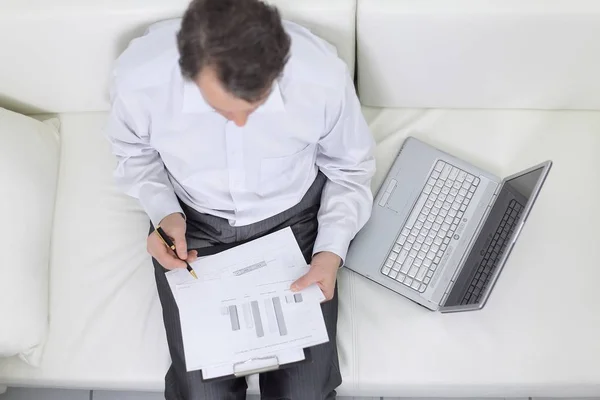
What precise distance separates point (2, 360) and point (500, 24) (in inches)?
50.1

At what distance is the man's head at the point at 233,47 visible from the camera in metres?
0.80

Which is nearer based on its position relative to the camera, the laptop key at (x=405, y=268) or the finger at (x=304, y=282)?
the finger at (x=304, y=282)

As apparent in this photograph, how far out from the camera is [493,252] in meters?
1.29

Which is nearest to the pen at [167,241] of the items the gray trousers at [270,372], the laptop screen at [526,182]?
the gray trousers at [270,372]

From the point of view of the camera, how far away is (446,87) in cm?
136

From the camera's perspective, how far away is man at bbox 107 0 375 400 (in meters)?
1.07

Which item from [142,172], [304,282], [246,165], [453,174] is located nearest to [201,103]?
[246,165]

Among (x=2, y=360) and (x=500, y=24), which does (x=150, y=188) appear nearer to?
(x=2, y=360)

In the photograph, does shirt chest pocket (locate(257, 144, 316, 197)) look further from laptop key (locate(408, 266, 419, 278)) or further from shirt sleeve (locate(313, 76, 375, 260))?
laptop key (locate(408, 266, 419, 278))

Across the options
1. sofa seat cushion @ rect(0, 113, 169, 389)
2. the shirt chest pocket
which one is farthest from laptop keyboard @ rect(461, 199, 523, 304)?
sofa seat cushion @ rect(0, 113, 169, 389)

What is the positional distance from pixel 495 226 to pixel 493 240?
34 millimetres

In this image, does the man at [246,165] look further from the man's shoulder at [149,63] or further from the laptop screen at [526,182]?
the laptop screen at [526,182]

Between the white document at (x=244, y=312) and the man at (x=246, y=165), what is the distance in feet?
0.15

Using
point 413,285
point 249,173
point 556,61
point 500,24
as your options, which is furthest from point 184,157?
point 556,61
